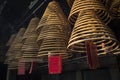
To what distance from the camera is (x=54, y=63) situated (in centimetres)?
161

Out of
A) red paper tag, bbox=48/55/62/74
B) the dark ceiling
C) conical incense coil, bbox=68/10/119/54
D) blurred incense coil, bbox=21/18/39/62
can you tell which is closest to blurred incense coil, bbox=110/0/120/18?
conical incense coil, bbox=68/10/119/54

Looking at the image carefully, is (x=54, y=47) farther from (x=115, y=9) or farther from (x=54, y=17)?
(x=115, y=9)

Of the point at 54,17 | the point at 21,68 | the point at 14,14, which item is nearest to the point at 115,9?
the point at 54,17

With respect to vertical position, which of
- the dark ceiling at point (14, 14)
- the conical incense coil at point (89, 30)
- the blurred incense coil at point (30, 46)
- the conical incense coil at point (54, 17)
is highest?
the conical incense coil at point (89, 30)

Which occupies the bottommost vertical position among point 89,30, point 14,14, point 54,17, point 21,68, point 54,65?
point 14,14

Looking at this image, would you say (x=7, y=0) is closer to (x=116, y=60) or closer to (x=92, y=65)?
(x=116, y=60)

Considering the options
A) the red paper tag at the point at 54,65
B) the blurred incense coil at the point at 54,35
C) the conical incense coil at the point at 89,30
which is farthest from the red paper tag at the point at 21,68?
the conical incense coil at the point at 89,30

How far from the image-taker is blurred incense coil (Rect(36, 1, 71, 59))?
5.80 ft

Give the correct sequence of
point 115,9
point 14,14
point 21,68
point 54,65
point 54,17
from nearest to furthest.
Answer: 1. point 54,65
2. point 115,9
3. point 54,17
4. point 21,68
5. point 14,14

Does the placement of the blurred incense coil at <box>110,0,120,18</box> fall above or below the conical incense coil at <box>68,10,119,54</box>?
below

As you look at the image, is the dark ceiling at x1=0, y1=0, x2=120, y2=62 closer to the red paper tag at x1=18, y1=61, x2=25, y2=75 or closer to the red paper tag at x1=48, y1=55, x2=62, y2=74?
the red paper tag at x1=18, y1=61, x2=25, y2=75

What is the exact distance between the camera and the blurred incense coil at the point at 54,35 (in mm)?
1769

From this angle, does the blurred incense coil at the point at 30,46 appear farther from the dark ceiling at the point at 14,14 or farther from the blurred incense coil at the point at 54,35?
the dark ceiling at the point at 14,14

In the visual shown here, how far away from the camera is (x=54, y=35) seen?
180 centimetres
